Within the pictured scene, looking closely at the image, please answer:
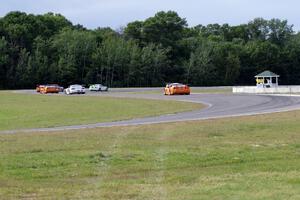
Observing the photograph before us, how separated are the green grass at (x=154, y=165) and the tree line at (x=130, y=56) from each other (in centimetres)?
10521

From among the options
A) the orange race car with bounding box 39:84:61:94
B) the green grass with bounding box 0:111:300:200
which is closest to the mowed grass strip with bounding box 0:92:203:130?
the green grass with bounding box 0:111:300:200

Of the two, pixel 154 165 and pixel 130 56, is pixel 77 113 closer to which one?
pixel 154 165

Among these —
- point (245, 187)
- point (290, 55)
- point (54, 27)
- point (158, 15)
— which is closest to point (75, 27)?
point (54, 27)

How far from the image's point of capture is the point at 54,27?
146500mm

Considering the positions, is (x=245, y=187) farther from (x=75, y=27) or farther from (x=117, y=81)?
(x=75, y=27)

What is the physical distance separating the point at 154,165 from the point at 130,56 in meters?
119

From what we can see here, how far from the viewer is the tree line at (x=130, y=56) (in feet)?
408

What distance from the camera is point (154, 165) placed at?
12.4 meters

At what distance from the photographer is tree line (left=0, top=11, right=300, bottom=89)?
124 m

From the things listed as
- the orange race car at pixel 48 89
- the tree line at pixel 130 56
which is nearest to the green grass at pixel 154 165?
the orange race car at pixel 48 89

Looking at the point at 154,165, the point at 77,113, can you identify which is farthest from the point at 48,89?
the point at 154,165

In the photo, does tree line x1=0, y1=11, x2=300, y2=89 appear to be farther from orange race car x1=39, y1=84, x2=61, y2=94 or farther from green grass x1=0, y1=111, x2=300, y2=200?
green grass x1=0, y1=111, x2=300, y2=200

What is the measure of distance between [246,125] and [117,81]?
10943cm

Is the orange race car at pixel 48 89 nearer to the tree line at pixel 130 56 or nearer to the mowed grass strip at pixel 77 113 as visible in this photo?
the tree line at pixel 130 56
